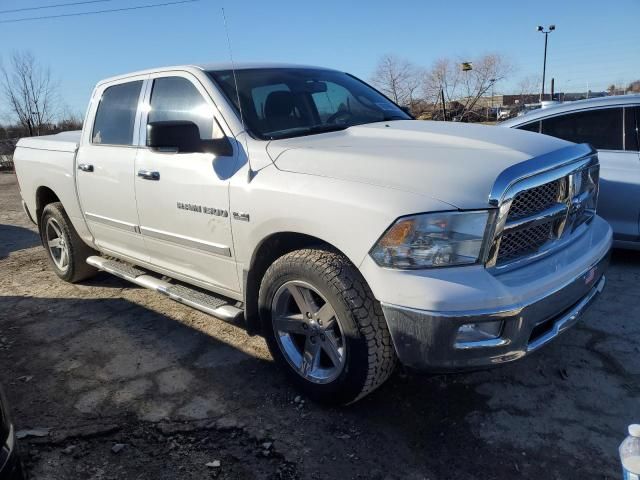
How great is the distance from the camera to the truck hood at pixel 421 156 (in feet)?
7.66

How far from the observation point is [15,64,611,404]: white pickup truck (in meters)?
2.30

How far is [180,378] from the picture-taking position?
334 centimetres

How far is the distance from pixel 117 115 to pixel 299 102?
65.5 inches

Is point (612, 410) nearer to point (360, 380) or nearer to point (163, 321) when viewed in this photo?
point (360, 380)

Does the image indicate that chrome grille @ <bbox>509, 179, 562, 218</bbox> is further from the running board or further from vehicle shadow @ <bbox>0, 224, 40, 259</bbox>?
vehicle shadow @ <bbox>0, 224, 40, 259</bbox>

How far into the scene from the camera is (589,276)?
2.78 metres

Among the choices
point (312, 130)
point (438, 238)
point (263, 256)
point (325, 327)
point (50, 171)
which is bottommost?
point (325, 327)

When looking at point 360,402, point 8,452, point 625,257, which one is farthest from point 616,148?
point 8,452

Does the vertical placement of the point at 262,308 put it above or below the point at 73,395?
above

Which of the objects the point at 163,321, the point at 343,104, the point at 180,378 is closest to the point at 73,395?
the point at 180,378

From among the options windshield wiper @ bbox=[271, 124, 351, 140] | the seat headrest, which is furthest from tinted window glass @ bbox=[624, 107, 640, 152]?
the seat headrest

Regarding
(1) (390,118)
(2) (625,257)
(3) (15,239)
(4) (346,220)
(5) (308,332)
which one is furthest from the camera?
(3) (15,239)

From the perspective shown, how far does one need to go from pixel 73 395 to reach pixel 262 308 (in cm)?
132

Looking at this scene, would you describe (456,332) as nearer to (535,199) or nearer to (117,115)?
(535,199)
